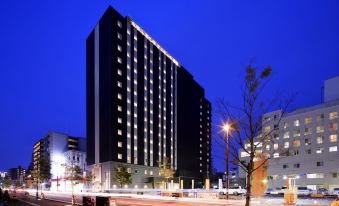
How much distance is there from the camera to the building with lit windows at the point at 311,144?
9206 cm

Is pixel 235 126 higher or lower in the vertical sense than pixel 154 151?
higher

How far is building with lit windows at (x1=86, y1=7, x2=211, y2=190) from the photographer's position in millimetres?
106438

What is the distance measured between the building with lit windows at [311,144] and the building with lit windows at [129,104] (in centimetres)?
3972

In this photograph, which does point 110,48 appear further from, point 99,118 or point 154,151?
point 154,151

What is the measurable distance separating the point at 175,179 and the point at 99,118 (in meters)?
42.7

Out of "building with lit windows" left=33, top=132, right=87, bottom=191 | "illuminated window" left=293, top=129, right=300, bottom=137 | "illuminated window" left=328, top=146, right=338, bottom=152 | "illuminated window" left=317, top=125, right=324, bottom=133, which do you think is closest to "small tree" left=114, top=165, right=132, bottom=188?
"illuminated window" left=293, top=129, right=300, bottom=137

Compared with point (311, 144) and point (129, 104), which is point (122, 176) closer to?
point (129, 104)

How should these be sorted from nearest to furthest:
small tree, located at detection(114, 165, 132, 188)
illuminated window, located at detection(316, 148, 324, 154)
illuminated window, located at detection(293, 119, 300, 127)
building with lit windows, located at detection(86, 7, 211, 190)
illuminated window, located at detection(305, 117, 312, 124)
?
1. illuminated window, located at detection(316, 148, 324, 154)
2. small tree, located at detection(114, 165, 132, 188)
3. illuminated window, located at detection(305, 117, 312, 124)
4. illuminated window, located at detection(293, 119, 300, 127)
5. building with lit windows, located at detection(86, 7, 211, 190)

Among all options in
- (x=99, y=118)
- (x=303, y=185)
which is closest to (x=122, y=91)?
(x=99, y=118)

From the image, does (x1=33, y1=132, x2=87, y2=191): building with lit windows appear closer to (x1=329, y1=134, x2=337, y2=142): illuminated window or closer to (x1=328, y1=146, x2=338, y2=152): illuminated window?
(x1=328, y1=146, x2=338, y2=152): illuminated window

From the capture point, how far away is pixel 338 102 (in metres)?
93.3

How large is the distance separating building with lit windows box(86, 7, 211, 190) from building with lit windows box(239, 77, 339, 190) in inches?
1564

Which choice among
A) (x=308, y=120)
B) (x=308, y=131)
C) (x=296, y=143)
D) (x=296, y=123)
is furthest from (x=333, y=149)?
(x=296, y=123)

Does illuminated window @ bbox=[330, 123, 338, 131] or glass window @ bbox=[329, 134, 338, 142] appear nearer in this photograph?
glass window @ bbox=[329, 134, 338, 142]
